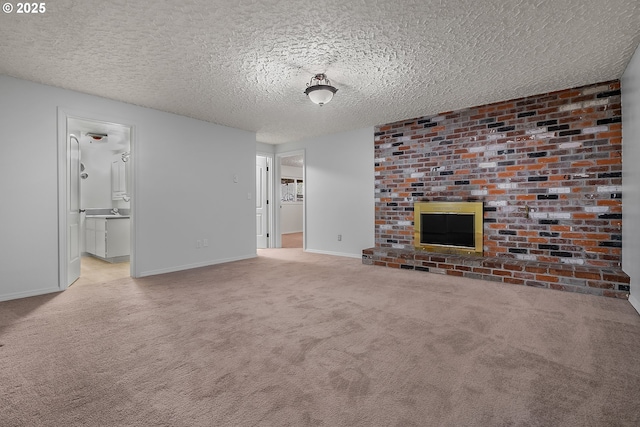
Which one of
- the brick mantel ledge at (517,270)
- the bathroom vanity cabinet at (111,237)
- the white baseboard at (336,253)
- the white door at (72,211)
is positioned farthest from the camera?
the white baseboard at (336,253)

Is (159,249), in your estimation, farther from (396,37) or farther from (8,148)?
(396,37)

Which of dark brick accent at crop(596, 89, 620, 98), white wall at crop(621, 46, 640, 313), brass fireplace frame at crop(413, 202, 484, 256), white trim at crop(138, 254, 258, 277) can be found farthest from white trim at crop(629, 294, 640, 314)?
white trim at crop(138, 254, 258, 277)

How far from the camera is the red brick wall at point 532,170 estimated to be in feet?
11.5

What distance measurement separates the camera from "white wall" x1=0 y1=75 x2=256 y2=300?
10.7 ft

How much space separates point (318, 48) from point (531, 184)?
10.2 ft

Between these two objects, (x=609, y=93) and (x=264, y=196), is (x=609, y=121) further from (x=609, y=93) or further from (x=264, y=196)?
(x=264, y=196)

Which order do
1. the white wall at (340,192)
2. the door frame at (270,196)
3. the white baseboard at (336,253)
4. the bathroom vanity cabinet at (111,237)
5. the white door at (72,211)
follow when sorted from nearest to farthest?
the white door at (72,211)
the bathroom vanity cabinet at (111,237)
the white wall at (340,192)
the white baseboard at (336,253)
the door frame at (270,196)

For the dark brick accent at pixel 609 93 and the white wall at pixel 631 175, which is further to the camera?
the dark brick accent at pixel 609 93

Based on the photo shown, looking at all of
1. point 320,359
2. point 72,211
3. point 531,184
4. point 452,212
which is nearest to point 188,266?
point 72,211

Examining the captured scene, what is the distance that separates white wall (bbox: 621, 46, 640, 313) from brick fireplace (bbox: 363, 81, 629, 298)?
6.3 inches

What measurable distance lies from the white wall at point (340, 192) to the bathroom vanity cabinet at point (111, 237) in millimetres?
3245

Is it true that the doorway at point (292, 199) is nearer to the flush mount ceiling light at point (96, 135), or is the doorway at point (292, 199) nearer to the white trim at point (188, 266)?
the white trim at point (188, 266)

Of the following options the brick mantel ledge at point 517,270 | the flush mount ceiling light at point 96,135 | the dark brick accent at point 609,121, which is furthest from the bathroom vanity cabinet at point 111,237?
the dark brick accent at point 609,121

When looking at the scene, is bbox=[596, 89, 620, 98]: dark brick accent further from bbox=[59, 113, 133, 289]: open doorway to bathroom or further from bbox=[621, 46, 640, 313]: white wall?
bbox=[59, 113, 133, 289]: open doorway to bathroom
